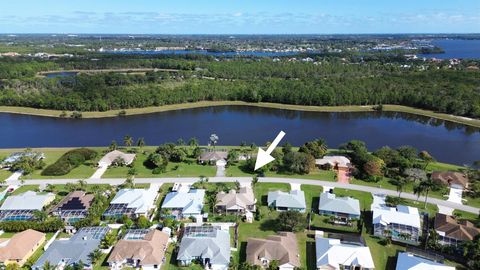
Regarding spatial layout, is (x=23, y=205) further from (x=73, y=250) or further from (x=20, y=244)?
(x=73, y=250)

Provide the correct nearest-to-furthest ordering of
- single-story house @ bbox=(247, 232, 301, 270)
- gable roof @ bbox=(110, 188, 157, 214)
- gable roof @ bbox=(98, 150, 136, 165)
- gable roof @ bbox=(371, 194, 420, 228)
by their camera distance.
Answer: single-story house @ bbox=(247, 232, 301, 270)
gable roof @ bbox=(371, 194, 420, 228)
gable roof @ bbox=(110, 188, 157, 214)
gable roof @ bbox=(98, 150, 136, 165)

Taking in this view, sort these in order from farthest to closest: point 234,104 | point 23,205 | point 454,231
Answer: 1. point 234,104
2. point 23,205
3. point 454,231

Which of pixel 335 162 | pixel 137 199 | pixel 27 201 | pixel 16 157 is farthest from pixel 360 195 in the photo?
pixel 16 157

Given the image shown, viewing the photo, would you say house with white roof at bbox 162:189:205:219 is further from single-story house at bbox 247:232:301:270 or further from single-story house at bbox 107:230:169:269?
single-story house at bbox 247:232:301:270

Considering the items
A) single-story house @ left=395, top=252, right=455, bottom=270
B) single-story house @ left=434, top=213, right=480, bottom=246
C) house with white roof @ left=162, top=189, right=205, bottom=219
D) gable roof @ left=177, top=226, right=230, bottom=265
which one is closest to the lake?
house with white roof @ left=162, top=189, right=205, bottom=219

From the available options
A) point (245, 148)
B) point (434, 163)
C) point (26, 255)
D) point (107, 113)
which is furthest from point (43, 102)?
point (434, 163)

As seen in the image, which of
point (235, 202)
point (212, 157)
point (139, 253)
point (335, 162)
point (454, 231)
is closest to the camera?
point (139, 253)

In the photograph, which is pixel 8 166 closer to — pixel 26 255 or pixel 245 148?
pixel 26 255
